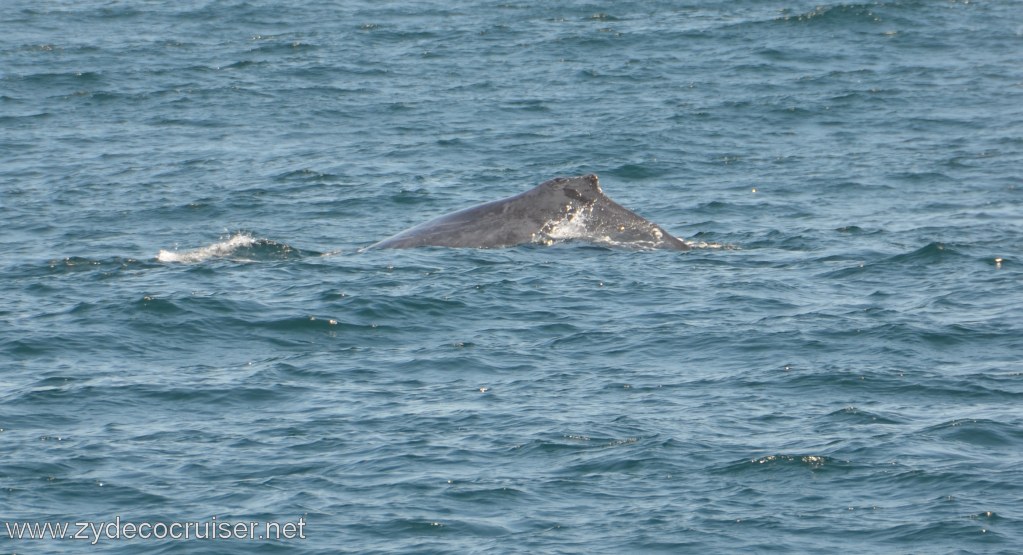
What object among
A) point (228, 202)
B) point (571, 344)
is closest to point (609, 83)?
point (228, 202)

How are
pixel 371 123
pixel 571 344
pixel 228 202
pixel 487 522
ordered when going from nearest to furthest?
pixel 487 522 → pixel 571 344 → pixel 228 202 → pixel 371 123

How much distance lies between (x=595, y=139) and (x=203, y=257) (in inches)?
470

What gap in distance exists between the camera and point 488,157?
33.2 meters

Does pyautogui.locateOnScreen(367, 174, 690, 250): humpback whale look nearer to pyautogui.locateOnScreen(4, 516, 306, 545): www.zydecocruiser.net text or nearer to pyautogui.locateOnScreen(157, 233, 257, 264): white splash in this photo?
pyautogui.locateOnScreen(157, 233, 257, 264): white splash

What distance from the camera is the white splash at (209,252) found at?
24.7 m

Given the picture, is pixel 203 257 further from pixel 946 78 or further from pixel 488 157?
pixel 946 78

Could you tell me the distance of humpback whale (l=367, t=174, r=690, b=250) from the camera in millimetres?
24609

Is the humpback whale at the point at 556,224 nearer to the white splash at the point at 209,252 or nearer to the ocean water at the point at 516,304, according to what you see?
the ocean water at the point at 516,304

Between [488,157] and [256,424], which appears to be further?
[488,157]

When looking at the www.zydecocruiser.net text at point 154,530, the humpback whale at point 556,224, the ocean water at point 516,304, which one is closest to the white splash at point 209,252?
the ocean water at point 516,304

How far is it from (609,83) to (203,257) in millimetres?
17856

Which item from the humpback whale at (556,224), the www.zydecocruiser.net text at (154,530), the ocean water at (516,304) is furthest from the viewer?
the humpback whale at (556,224)

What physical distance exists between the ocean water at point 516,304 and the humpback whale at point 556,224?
38cm

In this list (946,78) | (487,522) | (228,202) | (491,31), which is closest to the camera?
(487,522)
